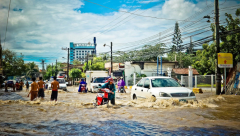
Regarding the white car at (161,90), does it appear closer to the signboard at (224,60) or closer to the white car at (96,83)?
the signboard at (224,60)

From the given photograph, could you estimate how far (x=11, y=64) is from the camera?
2771 inches

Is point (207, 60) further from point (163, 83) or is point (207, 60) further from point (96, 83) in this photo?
point (163, 83)

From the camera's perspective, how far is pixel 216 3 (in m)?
19.0

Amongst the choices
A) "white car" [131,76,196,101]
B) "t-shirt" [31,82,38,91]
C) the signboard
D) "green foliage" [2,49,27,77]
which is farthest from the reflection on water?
"green foliage" [2,49,27,77]

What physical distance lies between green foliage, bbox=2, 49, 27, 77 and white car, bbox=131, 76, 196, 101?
62.1 m

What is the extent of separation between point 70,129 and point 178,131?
299 centimetres

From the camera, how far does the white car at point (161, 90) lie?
10.4 m

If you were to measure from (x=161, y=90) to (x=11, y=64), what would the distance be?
2706 inches

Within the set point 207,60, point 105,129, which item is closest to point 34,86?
point 105,129

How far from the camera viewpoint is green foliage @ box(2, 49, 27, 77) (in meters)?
67.1

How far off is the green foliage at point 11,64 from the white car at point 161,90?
6214 cm

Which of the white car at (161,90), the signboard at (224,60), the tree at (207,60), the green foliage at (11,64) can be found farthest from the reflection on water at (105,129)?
the green foliage at (11,64)

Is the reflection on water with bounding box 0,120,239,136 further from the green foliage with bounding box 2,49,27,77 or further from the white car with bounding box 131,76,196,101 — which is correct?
the green foliage with bounding box 2,49,27,77

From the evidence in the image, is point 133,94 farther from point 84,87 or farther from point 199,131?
point 84,87
